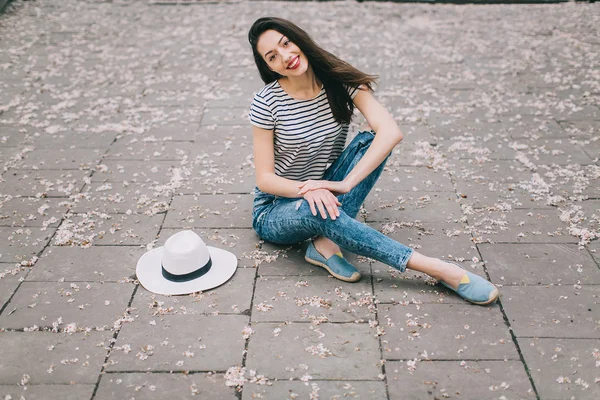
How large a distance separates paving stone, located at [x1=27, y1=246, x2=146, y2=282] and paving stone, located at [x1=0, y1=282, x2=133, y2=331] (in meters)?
0.05

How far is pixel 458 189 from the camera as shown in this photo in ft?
11.7

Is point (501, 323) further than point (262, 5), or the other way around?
point (262, 5)

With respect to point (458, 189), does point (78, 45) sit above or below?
below

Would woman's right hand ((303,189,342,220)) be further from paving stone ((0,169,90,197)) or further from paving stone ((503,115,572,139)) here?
paving stone ((503,115,572,139))

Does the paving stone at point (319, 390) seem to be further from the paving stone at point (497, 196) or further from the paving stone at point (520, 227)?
the paving stone at point (497, 196)

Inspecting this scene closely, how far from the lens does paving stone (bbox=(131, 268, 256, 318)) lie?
2.61 m

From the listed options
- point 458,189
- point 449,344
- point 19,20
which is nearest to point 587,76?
point 458,189

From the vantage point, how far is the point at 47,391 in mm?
2227

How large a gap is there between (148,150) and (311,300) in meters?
1.97

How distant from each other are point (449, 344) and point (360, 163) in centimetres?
91

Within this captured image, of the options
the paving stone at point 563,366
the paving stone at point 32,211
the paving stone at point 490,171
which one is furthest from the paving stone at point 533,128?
the paving stone at point 32,211

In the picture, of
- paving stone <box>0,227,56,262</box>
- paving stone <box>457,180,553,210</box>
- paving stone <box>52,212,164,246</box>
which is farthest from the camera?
paving stone <box>457,180,553,210</box>

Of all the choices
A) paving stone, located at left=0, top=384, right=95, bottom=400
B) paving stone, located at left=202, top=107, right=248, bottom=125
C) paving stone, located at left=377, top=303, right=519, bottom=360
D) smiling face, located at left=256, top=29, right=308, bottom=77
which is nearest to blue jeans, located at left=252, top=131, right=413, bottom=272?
paving stone, located at left=377, top=303, right=519, bottom=360

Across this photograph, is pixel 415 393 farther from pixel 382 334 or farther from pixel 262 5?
pixel 262 5
